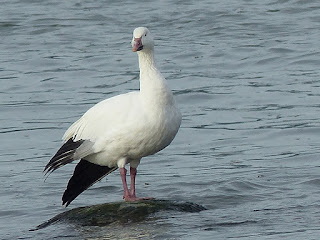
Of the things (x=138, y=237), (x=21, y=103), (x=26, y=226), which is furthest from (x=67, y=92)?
(x=138, y=237)

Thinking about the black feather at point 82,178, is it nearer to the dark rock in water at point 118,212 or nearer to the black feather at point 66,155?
the black feather at point 66,155

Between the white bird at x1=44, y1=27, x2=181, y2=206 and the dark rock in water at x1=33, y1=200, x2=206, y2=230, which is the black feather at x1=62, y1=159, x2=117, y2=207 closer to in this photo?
the white bird at x1=44, y1=27, x2=181, y2=206

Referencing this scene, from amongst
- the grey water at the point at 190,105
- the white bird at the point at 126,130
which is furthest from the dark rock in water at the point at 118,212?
the white bird at the point at 126,130

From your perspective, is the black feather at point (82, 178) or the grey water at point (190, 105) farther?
the black feather at point (82, 178)

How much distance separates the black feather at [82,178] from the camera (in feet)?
34.9

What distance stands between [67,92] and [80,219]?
23.6ft

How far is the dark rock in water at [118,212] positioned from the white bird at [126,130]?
352mm

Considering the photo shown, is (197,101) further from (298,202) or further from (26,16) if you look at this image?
(26,16)

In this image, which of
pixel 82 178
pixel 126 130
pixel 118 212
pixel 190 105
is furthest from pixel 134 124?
pixel 190 105

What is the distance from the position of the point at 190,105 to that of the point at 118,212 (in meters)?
6.26

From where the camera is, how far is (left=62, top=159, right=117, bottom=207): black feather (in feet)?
34.9

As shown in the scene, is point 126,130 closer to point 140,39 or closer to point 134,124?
point 134,124

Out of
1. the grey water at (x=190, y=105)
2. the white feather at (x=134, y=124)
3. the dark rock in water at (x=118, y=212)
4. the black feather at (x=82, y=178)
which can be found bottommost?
the grey water at (x=190, y=105)

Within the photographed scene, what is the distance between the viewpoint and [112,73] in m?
18.6
